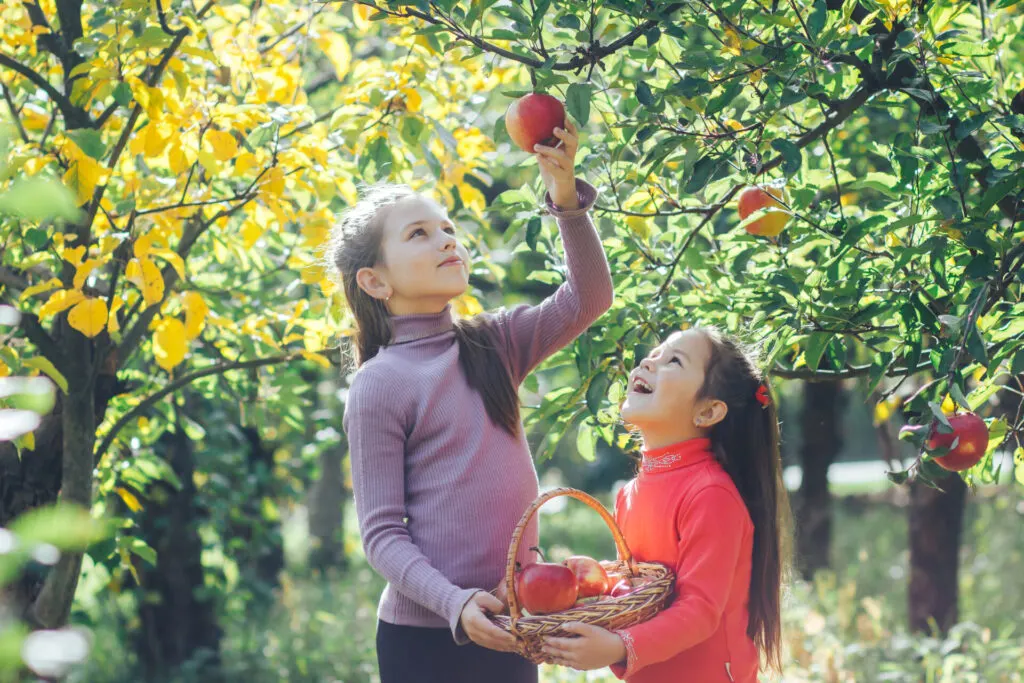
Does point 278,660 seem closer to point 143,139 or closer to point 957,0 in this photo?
point 143,139

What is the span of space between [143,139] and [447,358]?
44.5 inches

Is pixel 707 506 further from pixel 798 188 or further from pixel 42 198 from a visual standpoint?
pixel 42 198

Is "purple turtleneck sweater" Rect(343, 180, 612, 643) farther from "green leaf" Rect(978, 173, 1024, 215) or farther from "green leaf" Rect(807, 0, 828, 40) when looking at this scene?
"green leaf" Rect(978, 173, 1024, 215)

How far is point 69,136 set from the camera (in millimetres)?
2277

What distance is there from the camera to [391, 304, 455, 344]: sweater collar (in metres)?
2.06

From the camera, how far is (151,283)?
2.46 m

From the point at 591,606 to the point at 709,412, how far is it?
0.58m

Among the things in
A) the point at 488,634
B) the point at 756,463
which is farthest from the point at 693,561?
the point at 488,634

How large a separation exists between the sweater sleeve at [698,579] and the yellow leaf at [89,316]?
54.4 inches

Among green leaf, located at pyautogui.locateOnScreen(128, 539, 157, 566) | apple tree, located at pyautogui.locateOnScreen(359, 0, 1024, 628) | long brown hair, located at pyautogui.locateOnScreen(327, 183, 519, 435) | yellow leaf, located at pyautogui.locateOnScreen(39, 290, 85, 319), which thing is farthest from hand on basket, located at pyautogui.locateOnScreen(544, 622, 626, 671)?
green leaf, located at pyautogui.locateOnScreen(128, 539, 157, 566)

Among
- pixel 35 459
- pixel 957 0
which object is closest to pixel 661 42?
pixel 957 0

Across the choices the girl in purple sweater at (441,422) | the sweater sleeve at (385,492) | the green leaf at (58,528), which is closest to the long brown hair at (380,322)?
the girl in purple sweater at (441,422)

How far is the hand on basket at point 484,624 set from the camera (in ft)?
5.43

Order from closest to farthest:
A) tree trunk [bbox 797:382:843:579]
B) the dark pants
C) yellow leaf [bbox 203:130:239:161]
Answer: the dark pants → yellow leaf [bbox 203:130:239:161] → tree trunk [bbox 797:382:843:579]
